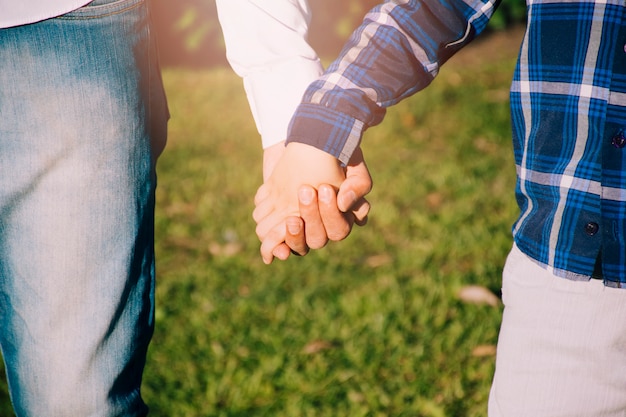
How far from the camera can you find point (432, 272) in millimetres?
3338

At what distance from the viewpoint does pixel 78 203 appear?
60.4 inches

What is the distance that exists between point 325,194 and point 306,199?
0.14 ft

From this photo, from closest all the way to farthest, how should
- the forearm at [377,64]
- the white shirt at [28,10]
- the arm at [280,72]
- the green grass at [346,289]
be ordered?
1. the white shirt at [28,10]
2. the forearm at [377,64]
3. the arm at [280,72]
4. the green grass at [346,289]

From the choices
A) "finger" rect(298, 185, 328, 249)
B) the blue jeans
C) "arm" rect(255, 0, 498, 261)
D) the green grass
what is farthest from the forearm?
the green grass

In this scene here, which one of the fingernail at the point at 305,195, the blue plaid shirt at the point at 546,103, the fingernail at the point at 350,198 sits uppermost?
the blue plaid shirt at the point at 546,103

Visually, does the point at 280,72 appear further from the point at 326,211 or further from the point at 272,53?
the point at 326,211

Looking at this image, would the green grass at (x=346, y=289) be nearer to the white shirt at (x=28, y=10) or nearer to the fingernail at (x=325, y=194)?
the fingernail at (x=325, y=194)

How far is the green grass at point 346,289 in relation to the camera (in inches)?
107

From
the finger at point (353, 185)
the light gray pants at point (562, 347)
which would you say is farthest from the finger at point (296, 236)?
the light gray pants at point (562, 347)

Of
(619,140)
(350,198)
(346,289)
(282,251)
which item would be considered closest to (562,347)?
(619,140)

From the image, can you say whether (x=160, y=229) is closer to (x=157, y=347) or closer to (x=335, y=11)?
(x=157, y=347)

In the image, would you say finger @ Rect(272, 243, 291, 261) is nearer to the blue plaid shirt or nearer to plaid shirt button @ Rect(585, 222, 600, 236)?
the blue plaid shirt

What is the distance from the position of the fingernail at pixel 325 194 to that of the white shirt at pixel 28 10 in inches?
24.5

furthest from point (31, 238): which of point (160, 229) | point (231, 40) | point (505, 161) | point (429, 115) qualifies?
point (429, 115)
